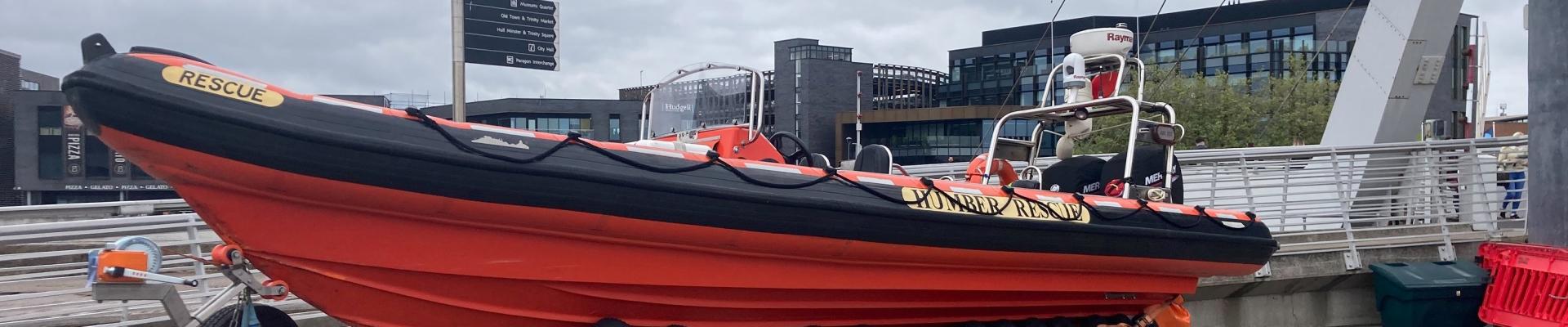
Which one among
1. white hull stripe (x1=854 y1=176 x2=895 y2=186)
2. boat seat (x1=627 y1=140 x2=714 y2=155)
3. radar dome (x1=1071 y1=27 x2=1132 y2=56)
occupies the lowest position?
white hull stripe (x1=854 y1=176 x2=895 y2=186)

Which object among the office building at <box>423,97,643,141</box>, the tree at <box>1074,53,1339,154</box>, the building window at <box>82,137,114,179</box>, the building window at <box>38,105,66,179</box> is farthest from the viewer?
the building window at <box>82,137,114,179</box>

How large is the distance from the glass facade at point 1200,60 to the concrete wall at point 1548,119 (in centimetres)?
2431

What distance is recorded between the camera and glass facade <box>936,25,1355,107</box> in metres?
36.9

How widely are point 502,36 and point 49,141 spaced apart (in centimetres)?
3545

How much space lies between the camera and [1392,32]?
28.9 ft

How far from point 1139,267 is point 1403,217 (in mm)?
3395

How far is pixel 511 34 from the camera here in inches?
386

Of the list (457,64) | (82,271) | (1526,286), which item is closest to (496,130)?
(82,271)

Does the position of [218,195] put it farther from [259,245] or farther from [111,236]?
[111,236]

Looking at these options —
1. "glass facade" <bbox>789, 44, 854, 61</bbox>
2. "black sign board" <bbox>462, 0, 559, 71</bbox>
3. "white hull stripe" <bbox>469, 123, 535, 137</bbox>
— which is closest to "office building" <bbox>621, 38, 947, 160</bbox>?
"glass facade" <bbox>789, 44, 854, 61</bbox>

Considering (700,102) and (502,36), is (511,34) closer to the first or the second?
(502,36)

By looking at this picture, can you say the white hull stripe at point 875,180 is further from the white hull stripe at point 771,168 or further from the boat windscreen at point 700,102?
the boat windscreen at point 700,102

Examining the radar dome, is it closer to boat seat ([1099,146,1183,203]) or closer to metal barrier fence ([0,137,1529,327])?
boat seat ([1099,146,1183,203])

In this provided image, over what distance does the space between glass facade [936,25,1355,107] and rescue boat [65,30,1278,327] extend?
28.1 m
